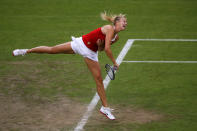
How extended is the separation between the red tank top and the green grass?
1.58 meters

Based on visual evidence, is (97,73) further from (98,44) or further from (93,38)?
(93,38)

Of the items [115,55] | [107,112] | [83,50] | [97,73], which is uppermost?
[83,50]

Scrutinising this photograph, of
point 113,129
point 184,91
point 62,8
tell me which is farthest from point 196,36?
point 113,129

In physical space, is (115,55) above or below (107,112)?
below

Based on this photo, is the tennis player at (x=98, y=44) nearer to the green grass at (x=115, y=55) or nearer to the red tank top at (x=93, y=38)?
the red tank top at (x=93, y=38)

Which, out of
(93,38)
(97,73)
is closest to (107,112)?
(97,73)

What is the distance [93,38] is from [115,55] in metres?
4.63

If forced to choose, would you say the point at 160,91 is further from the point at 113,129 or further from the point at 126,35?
the point at 126,35

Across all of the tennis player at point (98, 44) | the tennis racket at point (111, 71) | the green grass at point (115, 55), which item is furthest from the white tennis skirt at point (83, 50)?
the green grass at point (115, 55)

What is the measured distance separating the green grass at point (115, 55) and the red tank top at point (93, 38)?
158 cm

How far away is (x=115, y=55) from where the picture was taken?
13.2 meters

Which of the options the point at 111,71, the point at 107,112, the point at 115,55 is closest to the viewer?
the point at 111,71

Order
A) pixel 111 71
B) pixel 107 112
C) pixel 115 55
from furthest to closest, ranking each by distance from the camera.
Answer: pixel 115 55 → pixel 107 112 → pixel 111 71

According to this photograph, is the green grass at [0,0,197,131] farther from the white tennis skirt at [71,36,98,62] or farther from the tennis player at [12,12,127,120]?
the white tennis skirt at [71,36,98,62]
